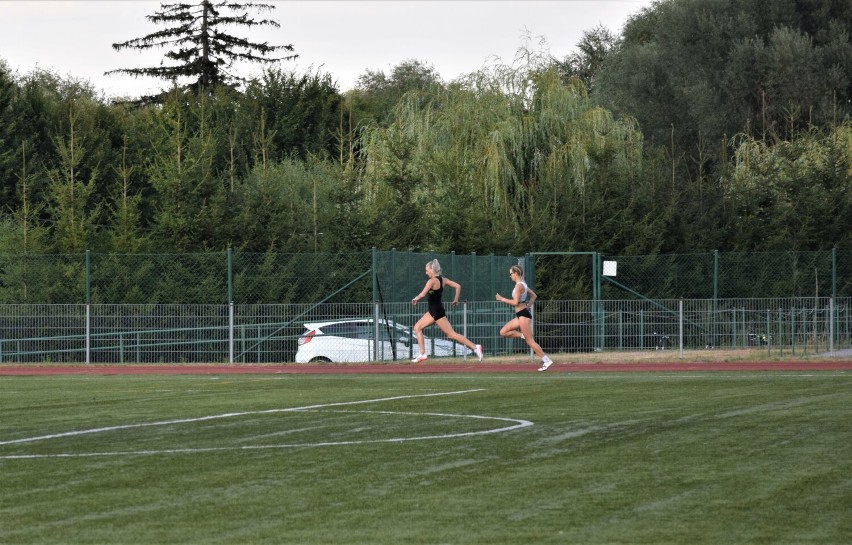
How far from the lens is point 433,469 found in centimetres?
955

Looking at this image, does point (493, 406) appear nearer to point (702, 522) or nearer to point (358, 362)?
point (702, 522)

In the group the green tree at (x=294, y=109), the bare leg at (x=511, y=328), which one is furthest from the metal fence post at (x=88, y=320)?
the green tree at (x=294, y=109)

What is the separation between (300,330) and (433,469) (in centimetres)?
2136

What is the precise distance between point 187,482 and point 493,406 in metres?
7.18

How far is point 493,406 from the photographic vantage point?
15.8 metres

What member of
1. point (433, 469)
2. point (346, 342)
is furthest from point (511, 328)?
point (433, 469)

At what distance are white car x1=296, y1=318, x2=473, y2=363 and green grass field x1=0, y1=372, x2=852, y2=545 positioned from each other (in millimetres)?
12438

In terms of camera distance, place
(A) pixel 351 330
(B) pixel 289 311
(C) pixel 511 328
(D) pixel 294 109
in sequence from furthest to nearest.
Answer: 1. (D) pixel 294 109
2. (B) pixel 289 311
3. (A) pixel 351 330
4. (C) pixel 511 328

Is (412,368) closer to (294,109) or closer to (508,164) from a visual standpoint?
(508,164)

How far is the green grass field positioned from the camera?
7160 mm

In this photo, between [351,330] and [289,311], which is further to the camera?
[289,311]

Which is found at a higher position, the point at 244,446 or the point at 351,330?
the point at 351,330

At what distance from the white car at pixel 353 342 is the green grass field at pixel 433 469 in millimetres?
12438

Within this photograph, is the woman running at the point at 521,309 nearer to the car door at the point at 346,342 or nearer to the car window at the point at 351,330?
the car window at the point at 351,330
